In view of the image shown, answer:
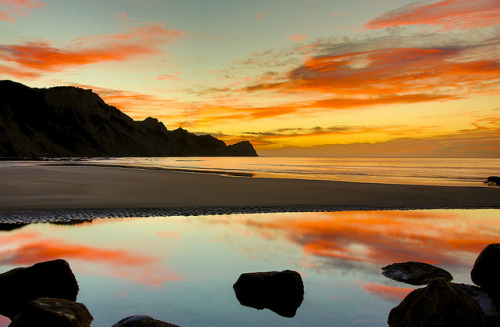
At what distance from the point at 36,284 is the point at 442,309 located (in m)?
6.52

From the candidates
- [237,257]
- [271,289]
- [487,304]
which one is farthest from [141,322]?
[487,304]

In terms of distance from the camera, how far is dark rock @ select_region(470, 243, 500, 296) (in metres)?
7.03

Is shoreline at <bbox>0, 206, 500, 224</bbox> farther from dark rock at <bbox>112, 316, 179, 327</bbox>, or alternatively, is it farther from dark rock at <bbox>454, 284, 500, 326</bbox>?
dark rock at <bbox>454, 284, 500, 326</bbox>

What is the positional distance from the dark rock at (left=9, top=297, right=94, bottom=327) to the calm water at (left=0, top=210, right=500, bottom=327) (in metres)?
Result: 0.58

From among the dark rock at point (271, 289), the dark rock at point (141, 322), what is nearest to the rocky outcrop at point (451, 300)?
the dark rock at point (271, 289)

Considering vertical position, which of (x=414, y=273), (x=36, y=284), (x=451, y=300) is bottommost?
(x=36, y=284)

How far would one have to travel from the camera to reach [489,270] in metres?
7.17

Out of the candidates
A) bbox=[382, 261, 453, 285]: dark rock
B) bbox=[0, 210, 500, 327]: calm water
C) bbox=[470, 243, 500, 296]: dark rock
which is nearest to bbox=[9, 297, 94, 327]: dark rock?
bbox=[0, 210, 500, 327]: calm water

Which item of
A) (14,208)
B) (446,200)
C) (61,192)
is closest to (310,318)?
(14,208)

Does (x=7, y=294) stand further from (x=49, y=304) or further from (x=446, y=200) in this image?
(x=446, y=200)

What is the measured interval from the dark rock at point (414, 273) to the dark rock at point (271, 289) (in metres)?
2.30

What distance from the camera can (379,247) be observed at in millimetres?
10750

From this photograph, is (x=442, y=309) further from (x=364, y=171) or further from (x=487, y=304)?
(x=364, y=171)

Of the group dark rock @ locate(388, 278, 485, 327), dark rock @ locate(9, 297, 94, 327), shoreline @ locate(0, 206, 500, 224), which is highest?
dark rock @ locate(388, 278, 485, 327)
